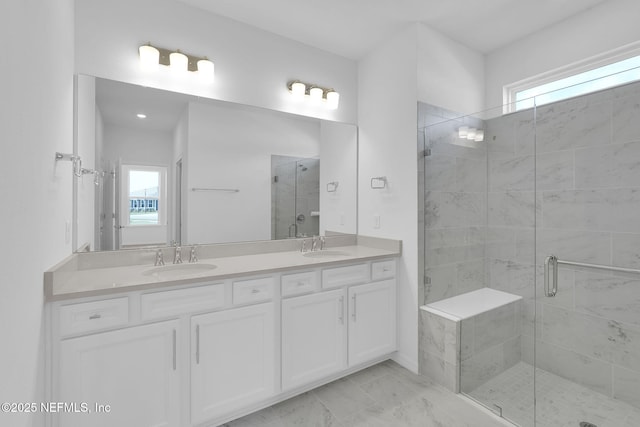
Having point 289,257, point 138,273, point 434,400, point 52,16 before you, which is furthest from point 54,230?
point 434,400

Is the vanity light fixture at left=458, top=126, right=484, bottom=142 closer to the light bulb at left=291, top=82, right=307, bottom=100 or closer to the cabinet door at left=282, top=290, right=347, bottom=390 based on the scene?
the light bulb at left=291, top=82, right=307, bottom=100

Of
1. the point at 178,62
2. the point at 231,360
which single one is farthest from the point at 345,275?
the point at 178,62

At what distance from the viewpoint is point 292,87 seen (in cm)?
254

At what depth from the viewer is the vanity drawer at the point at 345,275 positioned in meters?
2.12

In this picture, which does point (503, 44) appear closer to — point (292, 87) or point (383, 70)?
point (383, 70)

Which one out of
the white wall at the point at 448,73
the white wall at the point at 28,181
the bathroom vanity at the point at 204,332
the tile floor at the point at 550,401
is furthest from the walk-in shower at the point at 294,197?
the tile floor at the point at 550,401

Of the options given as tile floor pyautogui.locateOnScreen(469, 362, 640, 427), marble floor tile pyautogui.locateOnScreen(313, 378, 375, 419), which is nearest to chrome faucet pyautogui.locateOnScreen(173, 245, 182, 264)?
marble floor tile pyautogui.locateOnScreen(313, 378, 375, 419)

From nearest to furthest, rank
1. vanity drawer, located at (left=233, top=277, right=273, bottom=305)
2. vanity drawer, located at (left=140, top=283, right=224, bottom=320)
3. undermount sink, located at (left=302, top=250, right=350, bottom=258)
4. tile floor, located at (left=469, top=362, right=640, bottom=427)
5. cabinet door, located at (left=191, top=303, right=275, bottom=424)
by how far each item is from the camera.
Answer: vanity drawer, located at (left=140, top=283, right=224, bottom=320) → cabinet door, located at (left=191, top=303, right=275, bottom=424) → vanity drawer, located at (left=233, top=277, right=273, bottom=305) → tile floor, located at (left=469, top=362, right=640, bottom=427) → undermount sink, located at (left=302, top=250, right=350, bottom=258)

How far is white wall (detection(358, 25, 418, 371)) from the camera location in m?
2.41

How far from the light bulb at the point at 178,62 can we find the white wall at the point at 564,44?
8.74 feet

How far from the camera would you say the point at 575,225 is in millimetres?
2307

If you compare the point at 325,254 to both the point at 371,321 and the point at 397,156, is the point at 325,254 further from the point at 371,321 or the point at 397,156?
the point at 397,156

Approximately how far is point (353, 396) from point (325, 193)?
1656 millimetres

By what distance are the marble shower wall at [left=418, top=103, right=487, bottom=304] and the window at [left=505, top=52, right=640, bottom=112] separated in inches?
18.6
